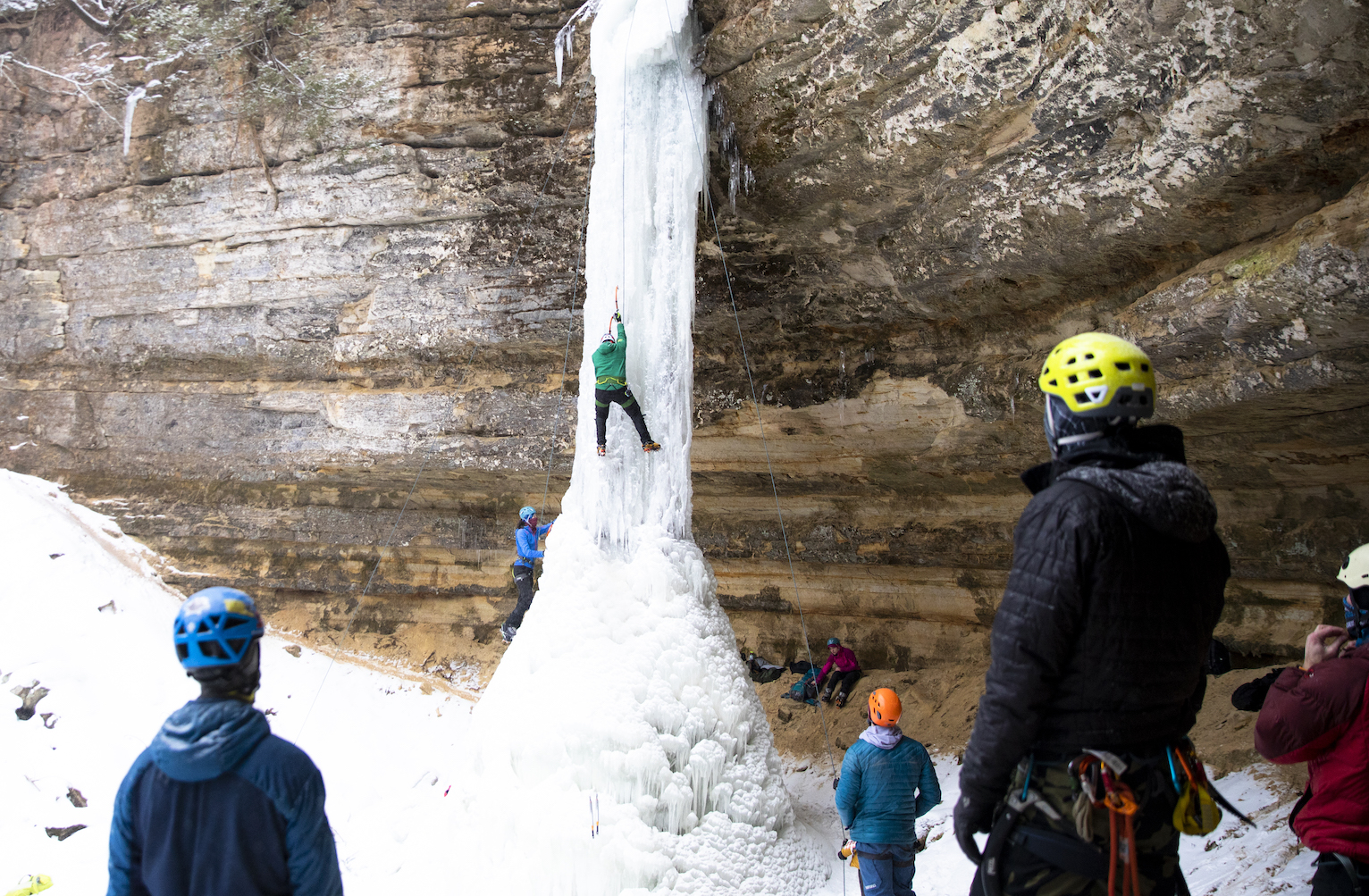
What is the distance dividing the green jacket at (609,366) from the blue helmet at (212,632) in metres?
3.79

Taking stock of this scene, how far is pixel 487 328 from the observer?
341 inches

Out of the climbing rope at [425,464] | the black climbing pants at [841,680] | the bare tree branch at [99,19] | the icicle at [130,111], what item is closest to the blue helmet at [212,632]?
the climbing rope at [425,464]

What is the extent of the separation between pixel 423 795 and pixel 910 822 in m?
5.37

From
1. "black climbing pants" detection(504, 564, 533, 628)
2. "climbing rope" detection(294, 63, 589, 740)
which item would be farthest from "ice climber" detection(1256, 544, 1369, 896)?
"climbing rope" detection(294, 63, 589, 740)

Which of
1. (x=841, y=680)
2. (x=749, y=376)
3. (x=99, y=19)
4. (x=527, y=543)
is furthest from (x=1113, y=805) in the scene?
(x=99, y=19)

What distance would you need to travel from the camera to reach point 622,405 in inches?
228

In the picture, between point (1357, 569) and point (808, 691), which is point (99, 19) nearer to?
point (808, 691)

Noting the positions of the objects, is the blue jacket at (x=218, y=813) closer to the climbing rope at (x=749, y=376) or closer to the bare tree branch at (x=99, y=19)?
the climbing rope at (x=749, y=376)

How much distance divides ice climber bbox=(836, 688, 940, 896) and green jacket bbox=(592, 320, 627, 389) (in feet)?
8.83

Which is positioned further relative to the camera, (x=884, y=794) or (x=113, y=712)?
(x=113, y=712)

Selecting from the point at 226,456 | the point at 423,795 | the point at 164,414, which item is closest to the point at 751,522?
the point at 423,795

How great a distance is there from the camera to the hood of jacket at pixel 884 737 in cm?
390

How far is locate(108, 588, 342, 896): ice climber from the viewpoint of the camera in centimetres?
187

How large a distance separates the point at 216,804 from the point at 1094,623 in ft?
6.34
